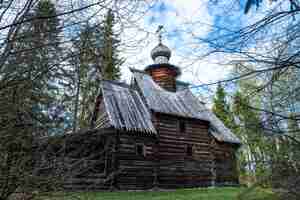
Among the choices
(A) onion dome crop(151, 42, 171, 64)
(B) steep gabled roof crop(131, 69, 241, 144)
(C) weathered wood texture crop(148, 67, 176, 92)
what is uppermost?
(A) onion dome crop(151, 42, 171, 64)

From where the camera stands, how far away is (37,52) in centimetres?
268

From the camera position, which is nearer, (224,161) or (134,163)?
(134,163)

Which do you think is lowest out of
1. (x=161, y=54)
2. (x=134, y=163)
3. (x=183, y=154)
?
(x=134, y=163)

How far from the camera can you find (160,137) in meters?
16.3

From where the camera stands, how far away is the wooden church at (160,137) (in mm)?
14648

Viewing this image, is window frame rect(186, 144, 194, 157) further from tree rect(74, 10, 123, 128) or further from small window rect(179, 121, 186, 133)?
tree rect(74, 10, 123, 128)

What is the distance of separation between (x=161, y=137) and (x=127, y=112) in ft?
8.48

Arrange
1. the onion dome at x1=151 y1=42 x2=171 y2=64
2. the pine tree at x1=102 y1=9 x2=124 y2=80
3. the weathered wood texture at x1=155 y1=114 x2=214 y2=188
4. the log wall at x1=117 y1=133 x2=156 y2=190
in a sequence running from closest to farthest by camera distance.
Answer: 1. the pine tree at x1=102 y1=9 x2=124 y2=80
2. the log wall at x1=117 y1=133 x2=156 y2=190
3. the weathered wood texture at x1=155 y1=114 x2=214 y2=188
4. the onion dome at x1=151 y1=42 x2=171 y2=64

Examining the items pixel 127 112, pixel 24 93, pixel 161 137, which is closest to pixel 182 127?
pixel 161 137

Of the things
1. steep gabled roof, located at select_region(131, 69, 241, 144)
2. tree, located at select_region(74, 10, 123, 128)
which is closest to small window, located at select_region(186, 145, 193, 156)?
steep gabled roof, located at select_region(131, 69, 241, 144)

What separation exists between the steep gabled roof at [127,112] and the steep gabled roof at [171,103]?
0.62 m

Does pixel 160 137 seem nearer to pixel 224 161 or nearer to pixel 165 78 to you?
pixel 165 78

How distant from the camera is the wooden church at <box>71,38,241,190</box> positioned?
48.2 feet

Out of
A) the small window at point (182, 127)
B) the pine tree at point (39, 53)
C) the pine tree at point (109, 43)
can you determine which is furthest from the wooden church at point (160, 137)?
the pine tree at point (39, 53)
